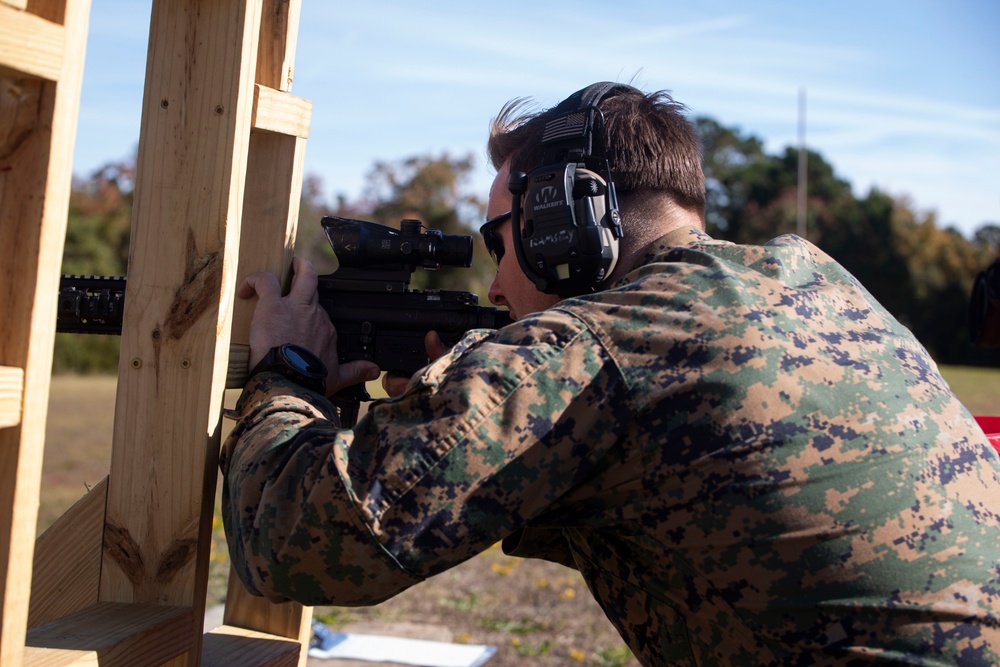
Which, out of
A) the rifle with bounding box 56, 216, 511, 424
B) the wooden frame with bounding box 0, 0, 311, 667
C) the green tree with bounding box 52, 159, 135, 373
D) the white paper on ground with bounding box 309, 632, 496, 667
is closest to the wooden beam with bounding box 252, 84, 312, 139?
the wooden frame with bounding box 0, 0, 311, 667

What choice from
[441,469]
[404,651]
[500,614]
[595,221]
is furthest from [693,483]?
[500,614]

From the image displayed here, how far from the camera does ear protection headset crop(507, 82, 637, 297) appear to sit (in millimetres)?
2227

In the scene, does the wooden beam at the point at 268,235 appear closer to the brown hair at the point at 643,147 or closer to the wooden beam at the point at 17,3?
the brown hair at the point at 643,147

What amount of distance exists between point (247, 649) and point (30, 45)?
1652 mm

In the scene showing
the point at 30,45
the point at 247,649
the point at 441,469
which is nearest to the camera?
the point at 30,45

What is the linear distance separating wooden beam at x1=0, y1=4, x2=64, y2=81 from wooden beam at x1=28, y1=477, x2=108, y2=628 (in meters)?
1.06

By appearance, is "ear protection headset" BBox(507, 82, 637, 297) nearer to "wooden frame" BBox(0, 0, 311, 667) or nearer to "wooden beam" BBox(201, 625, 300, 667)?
"wooden frame" BBox(0, 0, 311, 667)

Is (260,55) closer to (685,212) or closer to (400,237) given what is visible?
(400,237)

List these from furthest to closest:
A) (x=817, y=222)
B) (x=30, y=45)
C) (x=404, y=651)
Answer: (x=817, y=222)
(x=404, y=651)
(x=30, y=45)

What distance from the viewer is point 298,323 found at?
8.55 feet

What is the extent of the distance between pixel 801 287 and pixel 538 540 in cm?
102

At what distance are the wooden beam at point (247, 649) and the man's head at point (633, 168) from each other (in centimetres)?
114

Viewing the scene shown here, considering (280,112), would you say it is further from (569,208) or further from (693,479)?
(693,479)

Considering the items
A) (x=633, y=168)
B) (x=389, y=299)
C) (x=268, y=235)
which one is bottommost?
(x=389, y=299)
